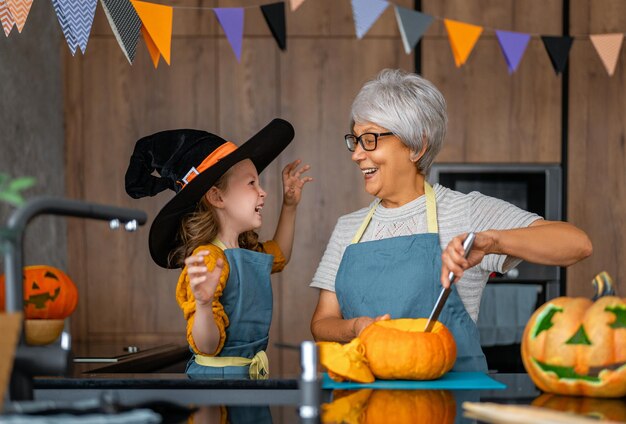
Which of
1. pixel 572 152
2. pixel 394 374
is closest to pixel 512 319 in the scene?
pixel 572 152

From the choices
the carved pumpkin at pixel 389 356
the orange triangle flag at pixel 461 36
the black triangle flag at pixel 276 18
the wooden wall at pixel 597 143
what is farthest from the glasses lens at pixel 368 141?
the wooden wall at pixel 597 143

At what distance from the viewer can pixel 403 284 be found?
5.49 ft

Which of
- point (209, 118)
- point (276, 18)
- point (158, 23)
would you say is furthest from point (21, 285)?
point (209, 118)

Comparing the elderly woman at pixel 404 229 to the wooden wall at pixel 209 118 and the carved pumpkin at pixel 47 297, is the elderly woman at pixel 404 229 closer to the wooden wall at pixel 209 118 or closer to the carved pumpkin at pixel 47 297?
the carved pumpkin at pixel 47 297

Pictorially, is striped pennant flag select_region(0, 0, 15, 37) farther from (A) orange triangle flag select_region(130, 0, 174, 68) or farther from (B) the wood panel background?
(B) the wood panel background

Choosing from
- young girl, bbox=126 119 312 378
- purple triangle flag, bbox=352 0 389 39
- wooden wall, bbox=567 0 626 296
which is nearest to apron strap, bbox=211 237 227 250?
young girl, bbox=126 119 312 378

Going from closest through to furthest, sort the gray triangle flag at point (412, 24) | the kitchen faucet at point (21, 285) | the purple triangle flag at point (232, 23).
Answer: the kitchen faucet at point (21, 285), the gray triangle flag at point (412, 24), the purple triangle flag at point (232, 23)

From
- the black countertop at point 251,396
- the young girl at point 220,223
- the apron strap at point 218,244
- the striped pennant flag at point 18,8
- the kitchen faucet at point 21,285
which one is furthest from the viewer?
the striped pennant flag at point 18,8

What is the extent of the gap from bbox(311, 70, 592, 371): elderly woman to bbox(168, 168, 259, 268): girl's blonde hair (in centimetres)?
31

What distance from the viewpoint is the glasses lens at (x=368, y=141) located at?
1738mm

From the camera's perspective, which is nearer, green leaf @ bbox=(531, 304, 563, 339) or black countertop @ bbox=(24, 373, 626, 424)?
black countertop @ bbox=(24, 373, 626, 424)

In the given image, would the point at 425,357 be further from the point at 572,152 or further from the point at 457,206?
the point at 572,152

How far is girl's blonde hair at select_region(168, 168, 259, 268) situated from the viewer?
5.52 feet

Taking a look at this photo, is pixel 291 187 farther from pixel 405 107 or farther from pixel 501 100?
pixel 501 100
